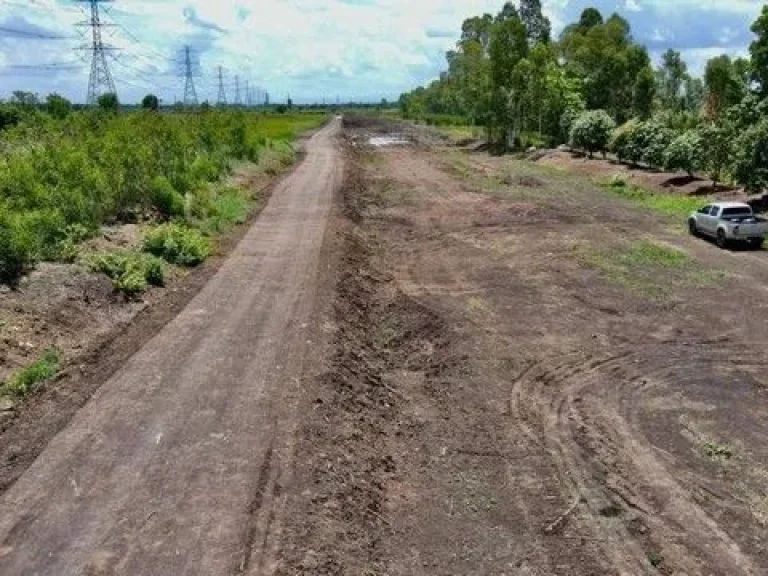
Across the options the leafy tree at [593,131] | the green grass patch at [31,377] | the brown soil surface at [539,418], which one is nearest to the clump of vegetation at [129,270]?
the green grass patch at [31,377]

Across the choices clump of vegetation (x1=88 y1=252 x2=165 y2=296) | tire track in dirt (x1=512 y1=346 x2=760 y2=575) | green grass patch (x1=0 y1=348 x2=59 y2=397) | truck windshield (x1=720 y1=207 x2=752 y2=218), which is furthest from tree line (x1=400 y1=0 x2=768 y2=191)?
green grass patch (x1=0 y1=348 x2=59 y2=397)

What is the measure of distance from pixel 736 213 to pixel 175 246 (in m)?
Answer: 22.5

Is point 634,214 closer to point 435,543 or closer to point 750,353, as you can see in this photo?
point 750,353

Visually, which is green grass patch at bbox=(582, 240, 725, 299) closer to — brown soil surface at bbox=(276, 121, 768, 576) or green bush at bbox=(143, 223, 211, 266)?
brown soil surface at bbox=(276, 121, 768, 576)

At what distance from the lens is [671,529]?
1130 centimetres

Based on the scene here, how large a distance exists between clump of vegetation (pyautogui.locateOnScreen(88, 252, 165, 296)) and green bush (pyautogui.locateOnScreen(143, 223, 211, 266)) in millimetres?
1488

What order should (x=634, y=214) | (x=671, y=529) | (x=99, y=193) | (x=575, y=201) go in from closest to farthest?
(x=671, y=529)
(x=99, y=193)
(x=634, y=214)
(x=575, y=201)

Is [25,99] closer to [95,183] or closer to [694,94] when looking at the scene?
[95,183]

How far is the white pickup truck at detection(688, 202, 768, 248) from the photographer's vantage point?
2997cm

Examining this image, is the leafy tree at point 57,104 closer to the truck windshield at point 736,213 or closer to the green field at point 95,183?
the green field at point 95,183

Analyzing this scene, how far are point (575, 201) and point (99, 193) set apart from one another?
27.5 meters

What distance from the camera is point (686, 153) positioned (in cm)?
4716

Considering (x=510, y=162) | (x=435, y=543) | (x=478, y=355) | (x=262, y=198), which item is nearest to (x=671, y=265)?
(x=478, y=355)

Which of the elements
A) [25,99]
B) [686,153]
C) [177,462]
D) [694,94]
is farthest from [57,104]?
Result: [694,94]
